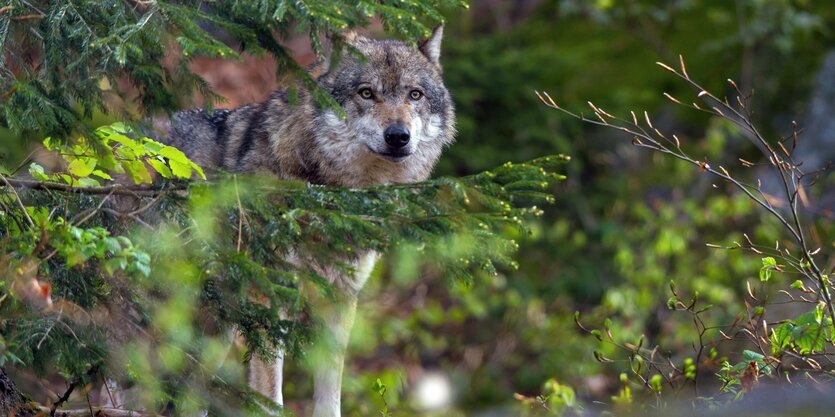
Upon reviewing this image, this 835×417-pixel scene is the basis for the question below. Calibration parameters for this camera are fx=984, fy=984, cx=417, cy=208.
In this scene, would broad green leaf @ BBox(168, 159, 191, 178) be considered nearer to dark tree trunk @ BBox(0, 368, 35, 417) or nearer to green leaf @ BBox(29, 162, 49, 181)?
Result: green leaf @ BBox(29, 162, 49, 181)

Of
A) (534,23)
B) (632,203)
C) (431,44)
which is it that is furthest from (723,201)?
(431,44)

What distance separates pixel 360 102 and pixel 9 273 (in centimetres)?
265

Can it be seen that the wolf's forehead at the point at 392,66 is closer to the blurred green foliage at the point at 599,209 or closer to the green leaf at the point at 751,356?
the green leaf at the point at 751,356

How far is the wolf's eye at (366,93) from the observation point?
5.39 metres

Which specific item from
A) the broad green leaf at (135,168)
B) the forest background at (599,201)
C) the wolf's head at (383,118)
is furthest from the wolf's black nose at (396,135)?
the forest background at (599,201)

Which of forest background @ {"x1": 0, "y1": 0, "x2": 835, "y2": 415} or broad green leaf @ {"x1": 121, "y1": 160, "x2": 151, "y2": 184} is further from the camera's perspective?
forest background @ {"x1": 0, "y1": 0, "x2": 835, "y2": 415}

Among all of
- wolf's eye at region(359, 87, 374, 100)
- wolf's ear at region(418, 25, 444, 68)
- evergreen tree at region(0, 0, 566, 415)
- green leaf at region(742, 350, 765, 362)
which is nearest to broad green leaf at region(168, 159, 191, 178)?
evergreen tree at region(0, 0, 566, 415)

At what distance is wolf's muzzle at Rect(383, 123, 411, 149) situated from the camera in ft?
17.1

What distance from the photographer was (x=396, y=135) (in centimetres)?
521

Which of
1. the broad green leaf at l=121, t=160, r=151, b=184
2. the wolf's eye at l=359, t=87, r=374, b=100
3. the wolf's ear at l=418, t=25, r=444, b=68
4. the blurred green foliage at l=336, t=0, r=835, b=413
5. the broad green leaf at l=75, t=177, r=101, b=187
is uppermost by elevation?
the broad green leaf at l=121, t=160, r=151, b=184

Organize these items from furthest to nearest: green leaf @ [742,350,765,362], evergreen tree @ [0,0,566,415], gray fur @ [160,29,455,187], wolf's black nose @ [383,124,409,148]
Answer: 1. gray fur @ [160,29,455,187]
2. wolf's black nose @ [383,124,409,148]
3. green leaf @ [742,350,765,362]
4. evergreen tree @ [0,0,566,415]

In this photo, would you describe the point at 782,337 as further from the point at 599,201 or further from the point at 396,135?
the point at 599,201

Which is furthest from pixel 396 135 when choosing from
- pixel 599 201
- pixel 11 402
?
pixel 599 201

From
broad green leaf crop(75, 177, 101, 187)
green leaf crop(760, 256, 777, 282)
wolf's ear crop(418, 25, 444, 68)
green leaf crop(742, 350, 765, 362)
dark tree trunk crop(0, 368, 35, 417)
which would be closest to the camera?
dark tree trunk crop(0, 368, 35, 417)
